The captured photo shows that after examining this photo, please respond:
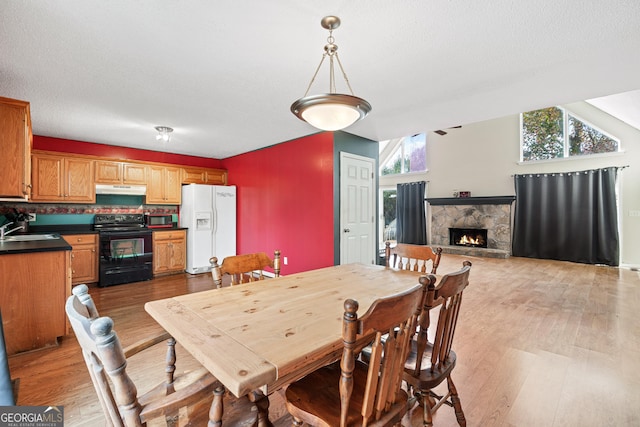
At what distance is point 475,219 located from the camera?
7.46 m

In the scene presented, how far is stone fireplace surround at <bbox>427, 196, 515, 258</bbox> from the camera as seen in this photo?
6969 millimetres

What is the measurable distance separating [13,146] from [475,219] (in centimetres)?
846

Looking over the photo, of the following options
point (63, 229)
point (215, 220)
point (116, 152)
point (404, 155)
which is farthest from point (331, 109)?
point (404, 155)

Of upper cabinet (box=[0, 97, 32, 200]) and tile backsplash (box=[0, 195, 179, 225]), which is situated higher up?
upper cabinet (box=[0, 97, 32, 200])

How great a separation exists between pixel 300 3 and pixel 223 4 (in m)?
0.43

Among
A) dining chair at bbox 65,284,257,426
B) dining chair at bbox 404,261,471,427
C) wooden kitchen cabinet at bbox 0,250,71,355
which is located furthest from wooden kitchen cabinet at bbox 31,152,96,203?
dining chair at bbox 404,261,471,427

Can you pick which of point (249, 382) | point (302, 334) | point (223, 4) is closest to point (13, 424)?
point (249, 382)

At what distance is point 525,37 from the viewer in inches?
72.0

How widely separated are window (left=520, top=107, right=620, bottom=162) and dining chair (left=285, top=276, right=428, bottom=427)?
7.48 meters

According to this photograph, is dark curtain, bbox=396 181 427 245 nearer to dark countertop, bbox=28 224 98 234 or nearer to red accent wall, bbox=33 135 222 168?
red accent wall, bbox=33 135 222 168

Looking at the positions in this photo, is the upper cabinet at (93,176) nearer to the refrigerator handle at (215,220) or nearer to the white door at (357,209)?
the refrigerator handle at (215,220)

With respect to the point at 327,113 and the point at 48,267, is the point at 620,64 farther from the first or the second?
the point at 48,267

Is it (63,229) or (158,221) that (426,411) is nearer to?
(158,221)

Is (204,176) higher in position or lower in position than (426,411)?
higher
